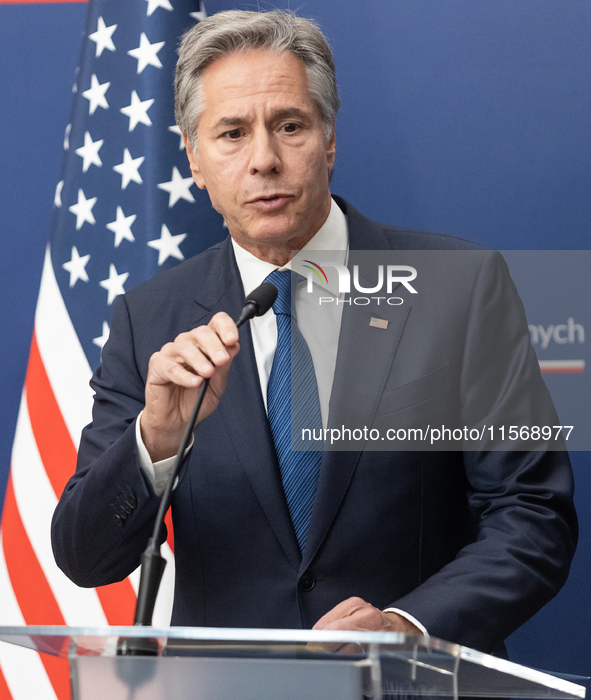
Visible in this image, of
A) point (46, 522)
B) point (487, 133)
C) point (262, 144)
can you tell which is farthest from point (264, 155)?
point (46, 522)

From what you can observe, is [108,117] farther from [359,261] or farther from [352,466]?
[352,466]

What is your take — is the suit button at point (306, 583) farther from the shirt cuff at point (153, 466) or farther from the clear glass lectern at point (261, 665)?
the clear glass lectern at point (261, 665)

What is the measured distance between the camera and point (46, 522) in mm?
2191

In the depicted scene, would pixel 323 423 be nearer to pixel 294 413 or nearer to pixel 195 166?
pixel 294 413

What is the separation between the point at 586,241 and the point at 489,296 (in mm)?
818

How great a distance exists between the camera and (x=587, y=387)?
2182 mm

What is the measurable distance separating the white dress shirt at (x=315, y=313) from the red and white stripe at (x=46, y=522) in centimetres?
77

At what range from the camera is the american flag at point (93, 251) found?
2.16 metres

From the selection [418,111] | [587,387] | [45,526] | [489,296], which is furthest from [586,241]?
[45,526]

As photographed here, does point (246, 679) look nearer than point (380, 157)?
Yes

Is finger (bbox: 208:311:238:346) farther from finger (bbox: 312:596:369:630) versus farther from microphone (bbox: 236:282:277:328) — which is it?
finger (bbox: 312:596:369:630)

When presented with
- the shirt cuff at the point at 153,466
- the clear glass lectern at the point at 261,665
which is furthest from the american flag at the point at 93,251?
the clear glass lectern at the point at 261,665

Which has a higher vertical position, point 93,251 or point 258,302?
point 93,251

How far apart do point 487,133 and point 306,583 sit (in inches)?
55.1
